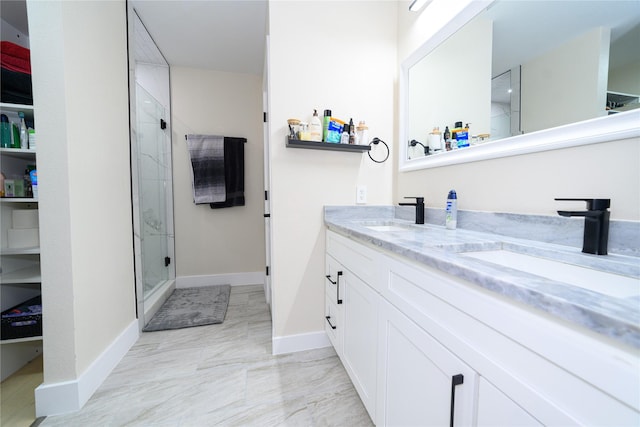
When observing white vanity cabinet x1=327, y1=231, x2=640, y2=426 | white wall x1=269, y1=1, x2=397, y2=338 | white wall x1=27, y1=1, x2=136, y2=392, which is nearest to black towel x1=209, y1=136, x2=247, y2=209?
white wall x1=27, y1=1, x2=136, y2=392

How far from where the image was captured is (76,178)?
121 cm

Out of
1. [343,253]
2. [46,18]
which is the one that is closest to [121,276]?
[46,18]

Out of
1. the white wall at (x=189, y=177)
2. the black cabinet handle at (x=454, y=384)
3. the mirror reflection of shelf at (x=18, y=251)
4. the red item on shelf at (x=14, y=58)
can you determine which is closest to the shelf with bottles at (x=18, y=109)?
the red item on shelf at (x=14, y=58)

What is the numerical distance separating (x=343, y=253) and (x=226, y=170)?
2.01m

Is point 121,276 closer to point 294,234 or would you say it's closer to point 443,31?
point 294,234

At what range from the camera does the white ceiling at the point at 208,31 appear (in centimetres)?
190

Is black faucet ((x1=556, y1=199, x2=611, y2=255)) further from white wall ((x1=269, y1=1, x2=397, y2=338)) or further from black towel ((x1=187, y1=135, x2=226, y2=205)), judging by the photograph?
black towel ((x1=187, y1=135, x2=226, y2=205))

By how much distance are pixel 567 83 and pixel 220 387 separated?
2.05 m

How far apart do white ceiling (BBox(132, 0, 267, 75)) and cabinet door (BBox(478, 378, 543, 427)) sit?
2531mm

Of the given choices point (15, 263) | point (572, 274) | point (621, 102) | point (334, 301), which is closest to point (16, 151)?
point (15, 263)

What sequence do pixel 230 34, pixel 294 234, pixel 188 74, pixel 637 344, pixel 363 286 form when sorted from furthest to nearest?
1. pixel 188 74
2. pixel 230 34
3. pixel 294 234
4. pixel 363 286
5. pixel 637 344

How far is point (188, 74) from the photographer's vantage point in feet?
8.91

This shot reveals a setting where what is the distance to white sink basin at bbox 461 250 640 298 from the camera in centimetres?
53

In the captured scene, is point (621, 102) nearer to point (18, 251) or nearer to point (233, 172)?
point (18, 251)
